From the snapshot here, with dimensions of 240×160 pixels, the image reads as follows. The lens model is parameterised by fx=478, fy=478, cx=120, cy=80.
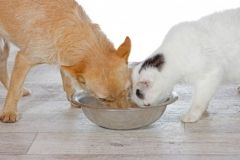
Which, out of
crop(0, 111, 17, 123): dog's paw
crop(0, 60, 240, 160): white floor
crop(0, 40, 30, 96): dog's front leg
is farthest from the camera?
crop(0, 40, 30, 96): dog's front leg

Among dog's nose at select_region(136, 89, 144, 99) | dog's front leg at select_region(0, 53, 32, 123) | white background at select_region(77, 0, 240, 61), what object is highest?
dog's nose at select_region(136, 89, 144, 99)

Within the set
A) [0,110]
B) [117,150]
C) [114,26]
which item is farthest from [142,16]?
[117,150]

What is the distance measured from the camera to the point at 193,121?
306 cm

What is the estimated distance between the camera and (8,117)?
3.14m

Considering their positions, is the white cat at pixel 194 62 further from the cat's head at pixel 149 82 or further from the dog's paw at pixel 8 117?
the dog's paw at pixel 8 117

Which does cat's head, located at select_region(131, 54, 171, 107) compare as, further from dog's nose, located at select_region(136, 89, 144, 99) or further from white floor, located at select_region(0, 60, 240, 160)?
white floor, located at select_region(0, 60, 240, 160)

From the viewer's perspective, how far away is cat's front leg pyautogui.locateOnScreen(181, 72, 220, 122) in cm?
302

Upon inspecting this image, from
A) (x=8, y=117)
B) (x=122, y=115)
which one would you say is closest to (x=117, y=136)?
(x=122, y=115)

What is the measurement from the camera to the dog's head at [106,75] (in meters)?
2.77

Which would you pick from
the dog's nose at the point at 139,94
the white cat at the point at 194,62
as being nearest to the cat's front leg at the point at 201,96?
the white cat at the point at 194,62

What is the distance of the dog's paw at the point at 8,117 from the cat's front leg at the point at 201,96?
110 cm

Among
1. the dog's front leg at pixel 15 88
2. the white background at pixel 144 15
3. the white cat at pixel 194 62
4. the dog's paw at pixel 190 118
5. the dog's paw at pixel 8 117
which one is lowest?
the white background at pixel 144 15

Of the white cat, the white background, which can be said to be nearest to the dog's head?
the white cat

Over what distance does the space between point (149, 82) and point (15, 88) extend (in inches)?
36.5
